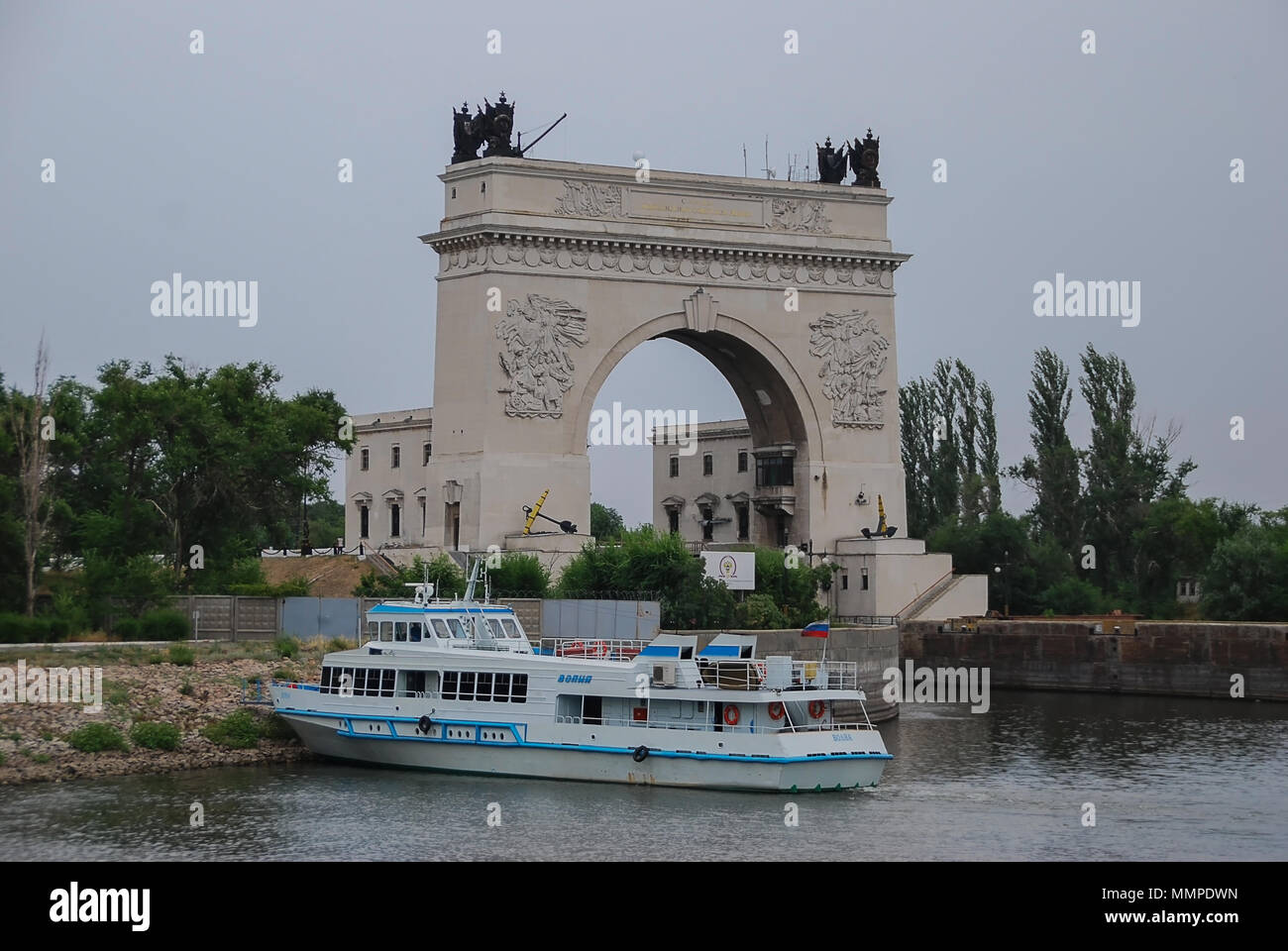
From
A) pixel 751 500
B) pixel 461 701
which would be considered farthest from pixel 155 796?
pixel 751 500

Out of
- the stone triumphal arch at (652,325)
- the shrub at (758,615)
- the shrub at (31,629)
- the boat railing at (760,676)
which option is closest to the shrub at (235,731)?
the shrub at (31,629)

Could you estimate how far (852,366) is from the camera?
2494 inches

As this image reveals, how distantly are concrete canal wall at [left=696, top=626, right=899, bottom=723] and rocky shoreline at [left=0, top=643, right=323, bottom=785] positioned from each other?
11.4m

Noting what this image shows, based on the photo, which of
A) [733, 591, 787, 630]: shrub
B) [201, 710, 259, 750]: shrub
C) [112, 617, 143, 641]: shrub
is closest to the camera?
[201, 710, 259, 750]: shrub

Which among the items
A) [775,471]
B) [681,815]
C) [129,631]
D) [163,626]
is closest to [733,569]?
[775,471]

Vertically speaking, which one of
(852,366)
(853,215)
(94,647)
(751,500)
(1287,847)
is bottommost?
(1287,847)

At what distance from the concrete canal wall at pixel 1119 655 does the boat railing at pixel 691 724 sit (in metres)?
22.9


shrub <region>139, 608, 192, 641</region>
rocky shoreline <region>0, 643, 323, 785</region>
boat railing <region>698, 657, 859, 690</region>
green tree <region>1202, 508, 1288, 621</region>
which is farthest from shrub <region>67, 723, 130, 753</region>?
green tree <region>1202, 508, 1288, 621</region>

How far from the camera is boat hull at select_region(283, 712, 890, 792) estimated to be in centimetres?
3622

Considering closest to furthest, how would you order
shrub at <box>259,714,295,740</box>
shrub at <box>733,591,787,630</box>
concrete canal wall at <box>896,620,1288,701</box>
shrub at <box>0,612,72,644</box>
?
1. shrub at <box>259,714,295,740</box>
2. shrub at <box>0,612,72,644</box>
3. shrub at <box>733,591,787,630</box>
4. concrete canal wall at <box>896,620,1288,701</box>

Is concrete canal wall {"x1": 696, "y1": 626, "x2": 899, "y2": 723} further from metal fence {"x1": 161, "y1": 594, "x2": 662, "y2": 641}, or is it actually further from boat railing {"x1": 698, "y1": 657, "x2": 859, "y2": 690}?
boat railing {"x1": 698, "y1": 657, "x2": 859, "y2": 690}

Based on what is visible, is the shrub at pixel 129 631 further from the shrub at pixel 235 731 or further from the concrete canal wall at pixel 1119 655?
the concrete canal wall at pixel 1119 655
